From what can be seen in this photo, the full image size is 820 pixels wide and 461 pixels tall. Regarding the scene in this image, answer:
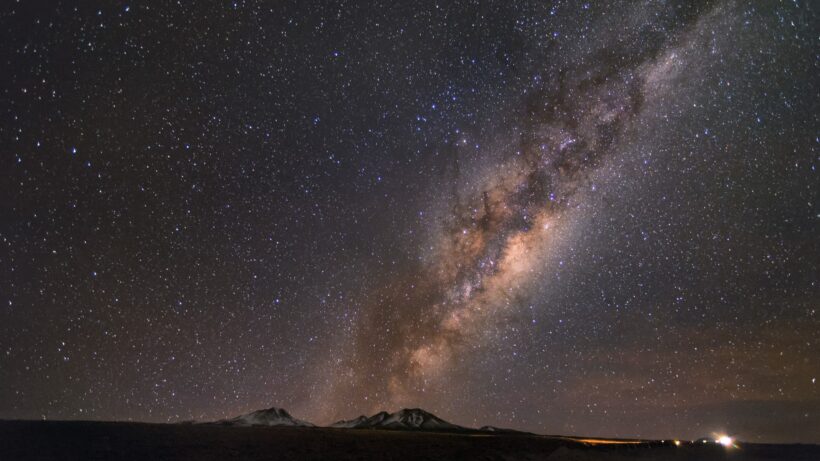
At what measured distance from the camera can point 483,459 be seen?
67000mm

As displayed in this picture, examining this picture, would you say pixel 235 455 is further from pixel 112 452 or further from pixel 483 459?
pixel 483 459

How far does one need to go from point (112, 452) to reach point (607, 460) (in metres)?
58.3

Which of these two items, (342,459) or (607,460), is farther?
(607,460)

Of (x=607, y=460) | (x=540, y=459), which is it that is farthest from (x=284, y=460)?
(x=607, y=460)

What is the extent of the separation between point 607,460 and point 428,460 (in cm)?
2266

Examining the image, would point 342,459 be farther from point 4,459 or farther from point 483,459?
point 4,459

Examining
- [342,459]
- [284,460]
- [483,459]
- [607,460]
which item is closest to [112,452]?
[284,460]

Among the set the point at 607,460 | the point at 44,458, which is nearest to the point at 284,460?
the point at 44,458

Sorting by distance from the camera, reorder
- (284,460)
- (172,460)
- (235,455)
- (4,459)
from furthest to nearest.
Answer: (235,455), (284,460), (172,460), (4,459)

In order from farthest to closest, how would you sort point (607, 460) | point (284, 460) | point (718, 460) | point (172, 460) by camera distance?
1. point (718, 460)
2. point (607, 460)
3. point (284, 460)
4. point (172, 460)

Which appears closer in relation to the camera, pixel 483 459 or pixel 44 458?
pixel 44 458

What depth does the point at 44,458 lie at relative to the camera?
166ft

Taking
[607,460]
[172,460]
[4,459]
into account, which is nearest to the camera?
[4,459]

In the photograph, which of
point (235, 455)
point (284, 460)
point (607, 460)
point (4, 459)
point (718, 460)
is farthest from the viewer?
point (718, 460)
